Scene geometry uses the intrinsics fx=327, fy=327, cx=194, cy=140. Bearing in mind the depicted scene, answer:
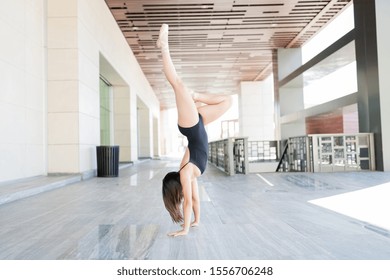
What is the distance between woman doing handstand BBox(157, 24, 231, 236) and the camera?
8.44ft

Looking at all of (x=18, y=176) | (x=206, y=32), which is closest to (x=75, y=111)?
(x=18, y=176)

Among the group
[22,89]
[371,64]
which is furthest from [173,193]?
[371,64]

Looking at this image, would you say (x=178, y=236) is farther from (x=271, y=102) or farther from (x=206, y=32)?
(x=271, y=102)

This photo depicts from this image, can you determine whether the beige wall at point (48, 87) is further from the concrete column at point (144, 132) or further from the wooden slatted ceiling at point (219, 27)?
the concrete column at point (144, 132)

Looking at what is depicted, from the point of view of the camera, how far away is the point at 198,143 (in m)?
2.73

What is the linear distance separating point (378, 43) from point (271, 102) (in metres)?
13.8

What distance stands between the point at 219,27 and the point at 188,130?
10.9 m

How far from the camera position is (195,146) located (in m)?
2.75

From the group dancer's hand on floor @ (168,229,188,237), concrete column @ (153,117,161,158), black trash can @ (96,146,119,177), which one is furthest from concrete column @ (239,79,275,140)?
dancer's hand on floor @ (168,229,188,237)

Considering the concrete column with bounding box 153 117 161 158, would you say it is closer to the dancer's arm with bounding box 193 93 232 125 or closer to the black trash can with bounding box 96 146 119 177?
the black trash can with bounding box 96 146 119 177

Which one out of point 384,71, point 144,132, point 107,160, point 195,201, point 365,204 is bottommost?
point 365,204

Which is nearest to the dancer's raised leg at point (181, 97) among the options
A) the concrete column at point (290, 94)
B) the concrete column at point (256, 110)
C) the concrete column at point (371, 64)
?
the concrete column at point (371, 64)

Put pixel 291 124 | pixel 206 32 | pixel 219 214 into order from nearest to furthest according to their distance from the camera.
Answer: pixel 219 214 → pixel 206 32 → pixel 291 124

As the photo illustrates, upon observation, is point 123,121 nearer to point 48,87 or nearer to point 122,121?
point 122,121
